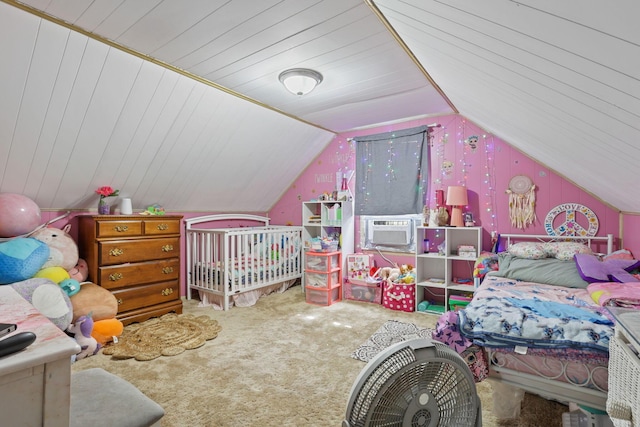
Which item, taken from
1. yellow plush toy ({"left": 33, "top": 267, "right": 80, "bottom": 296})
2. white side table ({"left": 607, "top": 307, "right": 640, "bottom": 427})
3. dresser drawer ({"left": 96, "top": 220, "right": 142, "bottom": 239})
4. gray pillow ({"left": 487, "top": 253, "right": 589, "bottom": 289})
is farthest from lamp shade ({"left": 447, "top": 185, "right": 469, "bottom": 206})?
yellow plush toy ({"left": 33, "top": 267, "right": 80, "bottom": 296})

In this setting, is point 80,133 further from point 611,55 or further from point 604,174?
point 604,174

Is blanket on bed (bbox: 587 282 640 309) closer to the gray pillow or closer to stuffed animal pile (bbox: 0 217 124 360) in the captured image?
the gray pillow

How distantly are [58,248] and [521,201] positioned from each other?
4668mm

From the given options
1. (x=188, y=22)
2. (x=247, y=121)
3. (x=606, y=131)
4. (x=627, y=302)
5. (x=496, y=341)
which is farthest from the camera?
(x=247, y=121)

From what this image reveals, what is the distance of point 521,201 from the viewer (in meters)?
3.48

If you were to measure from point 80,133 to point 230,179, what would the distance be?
1818mm

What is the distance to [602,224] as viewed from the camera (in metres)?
3.10

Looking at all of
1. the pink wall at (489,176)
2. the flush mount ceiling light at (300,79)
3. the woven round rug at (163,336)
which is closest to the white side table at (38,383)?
the woven round rug at (163,336)

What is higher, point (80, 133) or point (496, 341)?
point (80, 133)

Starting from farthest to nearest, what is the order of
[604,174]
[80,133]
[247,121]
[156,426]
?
[247,121], [80,133], [604,174], [156,426]

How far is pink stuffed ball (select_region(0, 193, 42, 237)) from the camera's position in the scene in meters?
2.54

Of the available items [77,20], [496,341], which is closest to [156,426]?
[496,341]

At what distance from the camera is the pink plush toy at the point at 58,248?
276 cm

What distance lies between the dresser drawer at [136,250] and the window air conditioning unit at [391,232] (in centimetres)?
254
